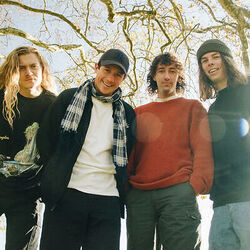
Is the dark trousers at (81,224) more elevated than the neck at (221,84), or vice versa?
the neck at (221,84)

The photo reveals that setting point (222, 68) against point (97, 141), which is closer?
point (97, 141)

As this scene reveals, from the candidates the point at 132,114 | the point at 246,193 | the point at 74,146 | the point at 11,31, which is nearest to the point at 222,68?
the point at 132,114

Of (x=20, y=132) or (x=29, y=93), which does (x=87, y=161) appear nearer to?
(x=20, y=132)

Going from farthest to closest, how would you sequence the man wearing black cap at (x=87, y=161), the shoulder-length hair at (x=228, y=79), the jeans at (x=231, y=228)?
1. the shoulder-length hair at (x=228, y=79)
2. the man wearing black cap at (x=87, y=161)
3. the jeans at (x=231, y=228)

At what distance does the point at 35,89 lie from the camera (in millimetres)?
2840

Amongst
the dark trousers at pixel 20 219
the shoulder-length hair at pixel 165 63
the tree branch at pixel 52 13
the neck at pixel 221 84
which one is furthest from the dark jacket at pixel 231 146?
the tree branch at pixel 52 13

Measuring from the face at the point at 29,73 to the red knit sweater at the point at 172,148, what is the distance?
1.09 metres

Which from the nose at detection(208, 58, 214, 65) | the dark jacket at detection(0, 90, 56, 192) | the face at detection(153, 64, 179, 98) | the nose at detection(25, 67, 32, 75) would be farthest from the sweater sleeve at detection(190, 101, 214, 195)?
the nose at detection(25, 67, 32, 75)

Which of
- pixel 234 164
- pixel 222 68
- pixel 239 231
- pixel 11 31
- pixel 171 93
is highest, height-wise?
pixel 11 31

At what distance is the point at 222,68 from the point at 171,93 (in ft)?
1.77

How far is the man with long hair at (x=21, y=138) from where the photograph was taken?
2436 mm

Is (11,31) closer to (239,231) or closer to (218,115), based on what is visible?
(218,115)

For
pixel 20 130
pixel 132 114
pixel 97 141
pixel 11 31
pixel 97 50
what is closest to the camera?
pixel 97 141

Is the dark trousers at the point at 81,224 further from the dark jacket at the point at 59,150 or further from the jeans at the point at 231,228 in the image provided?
the jeans at the point at 231,228
